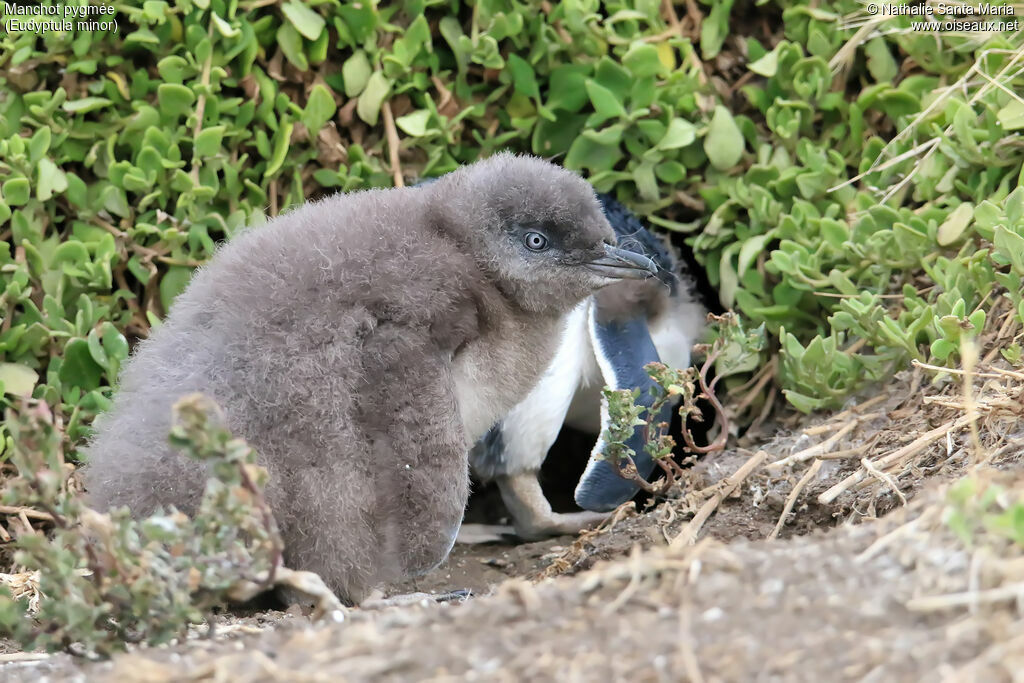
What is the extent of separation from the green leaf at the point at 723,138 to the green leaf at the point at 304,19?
1495 mm

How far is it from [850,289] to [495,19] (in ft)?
5.19

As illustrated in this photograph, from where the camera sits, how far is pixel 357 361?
9.11 feet

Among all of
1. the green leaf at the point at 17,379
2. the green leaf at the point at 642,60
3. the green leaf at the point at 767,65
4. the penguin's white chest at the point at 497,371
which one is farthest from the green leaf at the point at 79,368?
the green leaf at the point at 767,65

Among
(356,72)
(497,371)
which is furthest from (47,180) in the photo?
(497,371)

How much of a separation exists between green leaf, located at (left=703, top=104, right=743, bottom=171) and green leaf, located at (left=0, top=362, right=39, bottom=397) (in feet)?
8.29

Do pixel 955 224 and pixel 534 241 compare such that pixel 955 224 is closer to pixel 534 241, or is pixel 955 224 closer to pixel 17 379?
pixel 534 241

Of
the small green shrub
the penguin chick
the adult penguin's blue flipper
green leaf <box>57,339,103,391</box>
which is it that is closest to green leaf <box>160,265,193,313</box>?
green leaf <box>57,339,103,391</box>

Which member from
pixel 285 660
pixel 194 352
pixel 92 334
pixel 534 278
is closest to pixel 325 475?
pixel 194 352

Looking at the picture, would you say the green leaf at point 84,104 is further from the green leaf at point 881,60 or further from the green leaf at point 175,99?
the green leaf at point 881,60

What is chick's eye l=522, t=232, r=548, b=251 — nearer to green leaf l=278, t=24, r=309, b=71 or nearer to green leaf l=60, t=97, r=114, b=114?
green leaf l=278, t=24, r=309, b=71

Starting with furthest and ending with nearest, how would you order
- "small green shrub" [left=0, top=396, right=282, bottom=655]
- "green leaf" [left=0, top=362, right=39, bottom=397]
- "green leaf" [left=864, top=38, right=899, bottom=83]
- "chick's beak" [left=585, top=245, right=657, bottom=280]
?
"green leaf" [left=864, top=38, right=899, bottom=83] → "green leaf" [left=0, top=362, right=39, bottom=397] → "chick's beak" [left=585, top=245, right=657, bottom=280] → "small green shrub" [left=0, top=396, right=282, bottom=655]

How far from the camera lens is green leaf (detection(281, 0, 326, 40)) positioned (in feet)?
13.3

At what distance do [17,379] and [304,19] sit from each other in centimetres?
158

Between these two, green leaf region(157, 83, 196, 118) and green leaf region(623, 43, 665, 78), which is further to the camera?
green leaf region(623, 43, 665, 78)
